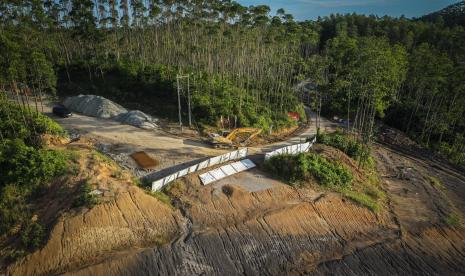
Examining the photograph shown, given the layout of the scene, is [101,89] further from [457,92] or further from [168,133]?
[457,92]

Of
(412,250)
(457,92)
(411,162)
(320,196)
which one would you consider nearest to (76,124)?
(320,196)

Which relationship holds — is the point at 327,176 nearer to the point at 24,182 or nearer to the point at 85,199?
the point at 85,199

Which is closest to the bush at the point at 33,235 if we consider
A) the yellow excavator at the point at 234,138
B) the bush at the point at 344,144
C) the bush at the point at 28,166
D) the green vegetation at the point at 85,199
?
the green vegetation at the point at 85,199

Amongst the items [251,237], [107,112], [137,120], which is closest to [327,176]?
[251,237]

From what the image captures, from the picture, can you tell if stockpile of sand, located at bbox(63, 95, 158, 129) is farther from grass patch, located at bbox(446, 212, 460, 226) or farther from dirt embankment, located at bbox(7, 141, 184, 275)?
grass patch, located at bbox(446, 212, 460, 226)

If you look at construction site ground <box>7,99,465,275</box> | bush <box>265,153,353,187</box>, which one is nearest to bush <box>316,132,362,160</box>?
bush <box>265,153,353,187</box>

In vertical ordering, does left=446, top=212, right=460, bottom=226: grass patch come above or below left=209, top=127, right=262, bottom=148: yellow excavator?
below

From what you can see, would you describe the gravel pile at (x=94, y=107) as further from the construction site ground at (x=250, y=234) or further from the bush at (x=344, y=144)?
the bush at (x=344, y=144)

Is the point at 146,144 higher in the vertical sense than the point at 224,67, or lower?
lower
